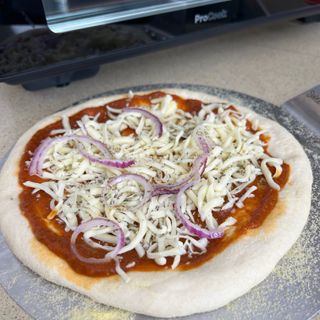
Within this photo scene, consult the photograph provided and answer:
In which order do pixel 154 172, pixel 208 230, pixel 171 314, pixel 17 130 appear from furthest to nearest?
pixel 17 130, pixel 154 172, pixel 208 230, pixel 171 314

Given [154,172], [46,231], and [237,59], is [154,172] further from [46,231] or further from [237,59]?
[237,59]

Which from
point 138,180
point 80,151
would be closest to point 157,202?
point 138,180

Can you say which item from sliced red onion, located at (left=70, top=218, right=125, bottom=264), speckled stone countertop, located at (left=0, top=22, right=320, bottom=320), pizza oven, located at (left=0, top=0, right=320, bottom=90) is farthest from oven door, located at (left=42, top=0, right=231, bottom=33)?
sliced red onion, located at (left=70, top=218, right=125, bottom=264)

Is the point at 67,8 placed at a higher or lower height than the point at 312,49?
higher

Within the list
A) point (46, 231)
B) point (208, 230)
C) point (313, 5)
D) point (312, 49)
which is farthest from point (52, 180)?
point (312, 49)

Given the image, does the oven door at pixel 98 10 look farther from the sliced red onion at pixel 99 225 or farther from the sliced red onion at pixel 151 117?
the sliced red onion at pixel 99 225

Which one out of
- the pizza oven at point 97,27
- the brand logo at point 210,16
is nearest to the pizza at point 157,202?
the pizza oven at point 97,27
